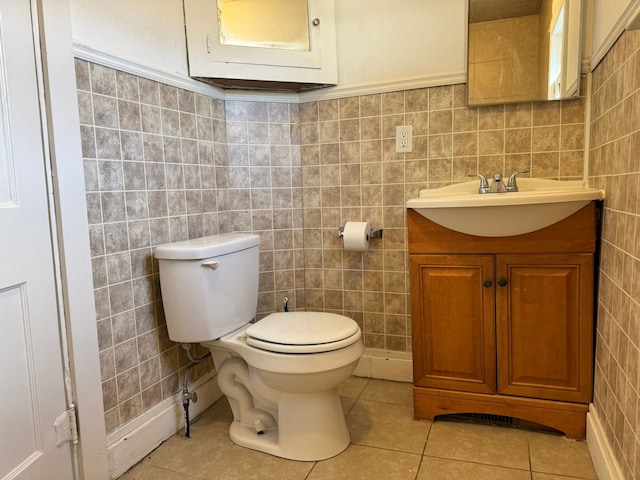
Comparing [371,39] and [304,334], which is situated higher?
[371,39]

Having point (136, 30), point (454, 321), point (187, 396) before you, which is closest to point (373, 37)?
point (136, 30)

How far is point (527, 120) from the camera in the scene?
1920 millimetres

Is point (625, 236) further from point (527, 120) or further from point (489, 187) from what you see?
point (527, 120)

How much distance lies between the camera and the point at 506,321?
5.58 feet

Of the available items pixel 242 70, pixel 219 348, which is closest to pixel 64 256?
pixel 219 348

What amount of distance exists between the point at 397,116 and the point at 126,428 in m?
1.70

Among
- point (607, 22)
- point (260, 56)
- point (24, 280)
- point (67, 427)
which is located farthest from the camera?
point (260, 56)

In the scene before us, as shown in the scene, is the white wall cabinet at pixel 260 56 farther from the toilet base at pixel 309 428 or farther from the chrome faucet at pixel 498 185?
the toilet base at pixel 309 428

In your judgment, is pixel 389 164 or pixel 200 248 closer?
pixel 200 248

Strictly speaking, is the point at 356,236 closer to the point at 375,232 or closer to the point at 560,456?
the point at 375,232

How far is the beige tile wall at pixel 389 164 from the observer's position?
1.92 meters

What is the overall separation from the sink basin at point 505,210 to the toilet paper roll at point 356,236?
0.42 metres

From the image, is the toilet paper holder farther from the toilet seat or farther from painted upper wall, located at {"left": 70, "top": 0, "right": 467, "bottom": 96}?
painted upper wall, located at {"left": 70, "top": 0, "right": 467, "bottom": 96}

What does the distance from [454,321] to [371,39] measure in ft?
4.36
